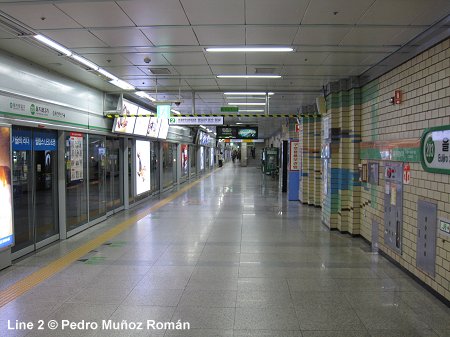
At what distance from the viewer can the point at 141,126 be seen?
11070 mm

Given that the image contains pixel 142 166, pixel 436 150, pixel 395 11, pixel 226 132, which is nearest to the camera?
pixel 395 11

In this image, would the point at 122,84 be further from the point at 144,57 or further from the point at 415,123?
the point at 415,123

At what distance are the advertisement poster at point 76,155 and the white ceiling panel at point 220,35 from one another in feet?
12.1

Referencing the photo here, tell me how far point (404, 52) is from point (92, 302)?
5.12 metres

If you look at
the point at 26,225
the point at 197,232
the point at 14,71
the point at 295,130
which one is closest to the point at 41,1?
A: the point at 14,71

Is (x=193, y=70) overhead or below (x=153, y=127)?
overhead

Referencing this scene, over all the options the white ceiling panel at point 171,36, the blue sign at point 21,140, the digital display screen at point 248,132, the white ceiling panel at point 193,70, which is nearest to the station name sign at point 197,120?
the white ceiling panel at point 193,70

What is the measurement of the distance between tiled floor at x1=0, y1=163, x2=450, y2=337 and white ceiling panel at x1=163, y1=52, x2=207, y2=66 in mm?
3188

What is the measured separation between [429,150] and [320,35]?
1984 millimetres

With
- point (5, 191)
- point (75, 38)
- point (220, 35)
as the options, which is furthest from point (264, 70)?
point (5, 191)

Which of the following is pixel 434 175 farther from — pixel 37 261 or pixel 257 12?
pixel 37 261

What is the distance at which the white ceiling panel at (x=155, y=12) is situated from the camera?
3.86m

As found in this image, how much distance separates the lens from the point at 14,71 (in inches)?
216

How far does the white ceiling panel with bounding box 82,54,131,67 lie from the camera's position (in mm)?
5906
